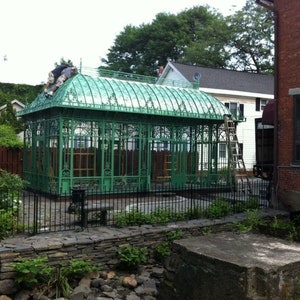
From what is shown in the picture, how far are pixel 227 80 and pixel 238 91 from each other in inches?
59.7

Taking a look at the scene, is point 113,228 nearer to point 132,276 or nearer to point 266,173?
point 132,276

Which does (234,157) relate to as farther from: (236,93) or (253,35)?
(253,35)

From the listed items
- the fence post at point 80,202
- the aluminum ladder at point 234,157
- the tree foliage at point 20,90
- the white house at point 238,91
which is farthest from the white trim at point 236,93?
the tree foliage at point 20,90

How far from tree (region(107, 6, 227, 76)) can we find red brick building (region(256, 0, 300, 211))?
31.5m

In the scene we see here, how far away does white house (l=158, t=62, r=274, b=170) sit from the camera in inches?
1032

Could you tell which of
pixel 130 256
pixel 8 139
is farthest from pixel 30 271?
pixel 8 139

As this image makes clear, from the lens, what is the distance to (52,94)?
1412 cm

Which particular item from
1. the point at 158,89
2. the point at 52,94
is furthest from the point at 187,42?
the point at 52,94

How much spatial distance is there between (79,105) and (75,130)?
4.35 feet

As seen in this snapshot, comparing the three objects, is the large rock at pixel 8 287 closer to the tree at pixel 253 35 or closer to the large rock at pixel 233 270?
the large rock at pixel 233 270

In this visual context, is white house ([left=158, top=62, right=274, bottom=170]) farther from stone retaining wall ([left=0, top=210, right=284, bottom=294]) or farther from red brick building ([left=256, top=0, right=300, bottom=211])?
stone retaining wall ([left=0, top=210, right=284, bottom=294])

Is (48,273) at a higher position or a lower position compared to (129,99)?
lower

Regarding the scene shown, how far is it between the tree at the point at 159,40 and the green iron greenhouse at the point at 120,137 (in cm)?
2768

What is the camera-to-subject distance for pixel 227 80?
89.9ft
